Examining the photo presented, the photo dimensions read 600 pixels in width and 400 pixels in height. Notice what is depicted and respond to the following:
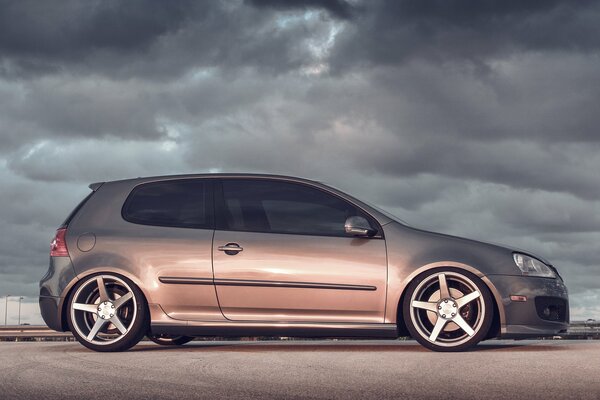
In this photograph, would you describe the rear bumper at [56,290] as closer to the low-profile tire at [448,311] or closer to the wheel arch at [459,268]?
the wheel arch at [459,268]

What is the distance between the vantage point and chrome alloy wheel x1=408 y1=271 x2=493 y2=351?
298 inches

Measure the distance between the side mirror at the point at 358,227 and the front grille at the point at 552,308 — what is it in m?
1.63

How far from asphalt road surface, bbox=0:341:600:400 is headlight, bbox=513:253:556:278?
0.71m

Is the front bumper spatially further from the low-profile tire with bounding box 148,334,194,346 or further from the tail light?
the tail light

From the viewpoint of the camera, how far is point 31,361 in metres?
7.02

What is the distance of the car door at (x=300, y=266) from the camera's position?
25.2 ft

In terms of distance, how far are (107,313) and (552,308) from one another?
4.17 m

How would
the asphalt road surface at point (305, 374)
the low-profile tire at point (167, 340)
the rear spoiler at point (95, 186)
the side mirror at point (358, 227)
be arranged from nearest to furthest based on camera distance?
the asphalt road surface at point (305, 374), the side mirror at point (358, 227), the rear spoiler at point (95, 186), the low-profile tire at point (167, 340)

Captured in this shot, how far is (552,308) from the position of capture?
7926mm

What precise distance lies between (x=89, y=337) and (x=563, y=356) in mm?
4302

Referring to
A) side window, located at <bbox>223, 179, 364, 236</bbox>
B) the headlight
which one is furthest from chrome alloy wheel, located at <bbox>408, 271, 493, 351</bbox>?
side window, located at <bbox>223, 179, 364, 236</bbox>

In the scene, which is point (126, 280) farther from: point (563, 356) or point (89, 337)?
point (563, 356)

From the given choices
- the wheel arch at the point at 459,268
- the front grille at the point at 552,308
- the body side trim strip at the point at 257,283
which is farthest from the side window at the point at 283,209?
the front grille at the point at 552,308

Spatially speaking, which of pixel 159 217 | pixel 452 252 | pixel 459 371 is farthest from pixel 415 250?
pixel 159 217
